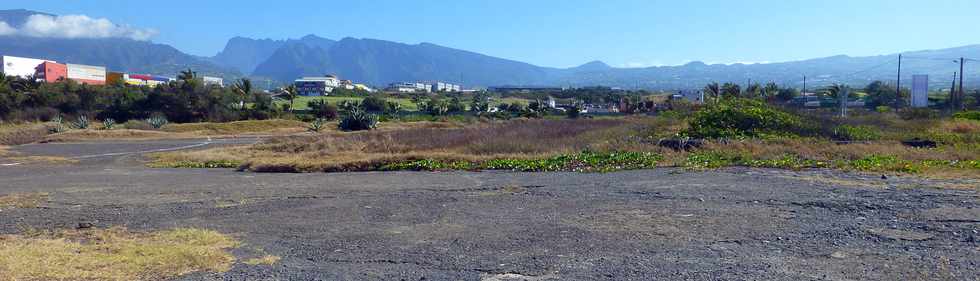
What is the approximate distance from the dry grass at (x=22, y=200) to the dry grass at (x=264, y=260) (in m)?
5.87

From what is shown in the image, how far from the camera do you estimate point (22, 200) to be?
11000 mm

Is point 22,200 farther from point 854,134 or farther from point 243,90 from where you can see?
point 243,90

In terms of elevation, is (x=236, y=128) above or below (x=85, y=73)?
below

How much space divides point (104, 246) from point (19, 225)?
2421 millimetres

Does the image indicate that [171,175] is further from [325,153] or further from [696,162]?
[696,162]

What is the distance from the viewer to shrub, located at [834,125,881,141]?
2073cm

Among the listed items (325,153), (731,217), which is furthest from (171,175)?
(731,217)

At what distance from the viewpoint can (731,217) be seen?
8.45m

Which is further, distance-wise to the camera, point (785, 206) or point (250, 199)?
point (250, 199)

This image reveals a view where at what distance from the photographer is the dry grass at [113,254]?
19.2ft

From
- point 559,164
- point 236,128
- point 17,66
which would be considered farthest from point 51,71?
point 559,164

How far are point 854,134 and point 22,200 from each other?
20703mm

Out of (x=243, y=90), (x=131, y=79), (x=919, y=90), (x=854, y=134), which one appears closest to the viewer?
(x=854, y=134)

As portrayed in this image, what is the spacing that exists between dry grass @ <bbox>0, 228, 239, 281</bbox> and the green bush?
57.1 ft
